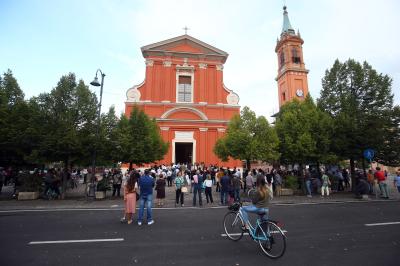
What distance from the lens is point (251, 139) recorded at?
59.9 feet

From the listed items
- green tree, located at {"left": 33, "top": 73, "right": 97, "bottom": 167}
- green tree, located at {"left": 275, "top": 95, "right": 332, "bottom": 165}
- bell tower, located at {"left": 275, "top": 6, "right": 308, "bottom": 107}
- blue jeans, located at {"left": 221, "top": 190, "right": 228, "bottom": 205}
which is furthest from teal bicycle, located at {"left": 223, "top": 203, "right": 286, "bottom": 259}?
bell tower, located at {"left": 275, "top": 6, "right": 308, "bottom": 107}

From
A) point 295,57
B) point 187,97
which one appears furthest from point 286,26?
point 187,97

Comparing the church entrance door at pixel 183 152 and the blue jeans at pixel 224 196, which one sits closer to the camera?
the blue jeans at pixel 224 196

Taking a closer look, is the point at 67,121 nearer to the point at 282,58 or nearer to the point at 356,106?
the point at 356,106

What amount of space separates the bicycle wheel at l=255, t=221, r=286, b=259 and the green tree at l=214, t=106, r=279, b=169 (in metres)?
12.1

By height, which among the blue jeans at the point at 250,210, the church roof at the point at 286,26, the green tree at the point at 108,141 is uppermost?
the church roof at the point at 286,26

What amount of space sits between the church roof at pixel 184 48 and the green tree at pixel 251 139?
1449 cm

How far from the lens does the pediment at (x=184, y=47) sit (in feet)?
101

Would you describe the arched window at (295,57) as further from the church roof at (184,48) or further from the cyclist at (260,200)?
the cyclist at (260,200)

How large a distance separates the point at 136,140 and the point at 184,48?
1929cm

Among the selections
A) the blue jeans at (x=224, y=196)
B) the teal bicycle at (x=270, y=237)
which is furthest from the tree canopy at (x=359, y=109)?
the teal bicycle at (x=270, y=237)

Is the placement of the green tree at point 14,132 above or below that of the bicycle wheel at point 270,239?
above

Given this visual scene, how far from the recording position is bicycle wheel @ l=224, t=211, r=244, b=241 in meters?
6.47

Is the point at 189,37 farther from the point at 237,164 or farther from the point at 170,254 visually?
the point at 170,254
